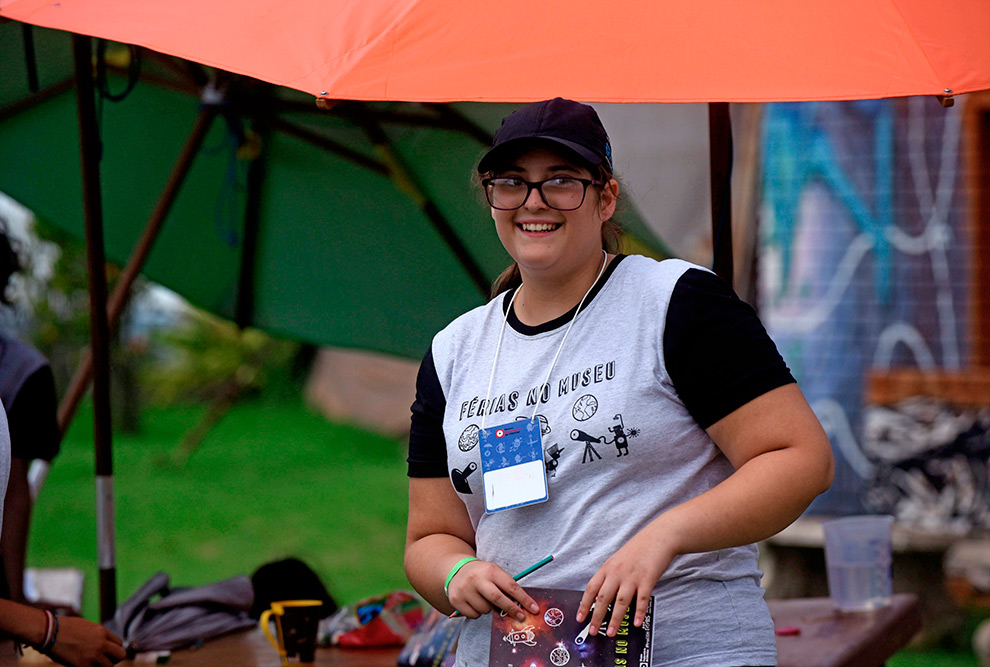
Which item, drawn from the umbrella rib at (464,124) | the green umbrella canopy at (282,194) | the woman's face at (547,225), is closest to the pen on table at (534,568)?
the woman's face at (547,225)

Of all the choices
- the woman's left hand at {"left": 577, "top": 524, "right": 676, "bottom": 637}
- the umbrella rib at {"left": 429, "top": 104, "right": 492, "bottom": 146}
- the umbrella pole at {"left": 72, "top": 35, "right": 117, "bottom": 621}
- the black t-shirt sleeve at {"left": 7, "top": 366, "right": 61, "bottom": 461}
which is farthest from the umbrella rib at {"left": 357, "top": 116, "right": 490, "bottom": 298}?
the woman's left hand at {"left": 577, "top": 524, "right": 676, "bottom": 637}

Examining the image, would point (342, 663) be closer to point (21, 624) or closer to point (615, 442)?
point (21, 624)

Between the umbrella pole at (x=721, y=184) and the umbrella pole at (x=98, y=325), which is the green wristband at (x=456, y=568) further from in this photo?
the umbrella pole at (x=98, y=325)

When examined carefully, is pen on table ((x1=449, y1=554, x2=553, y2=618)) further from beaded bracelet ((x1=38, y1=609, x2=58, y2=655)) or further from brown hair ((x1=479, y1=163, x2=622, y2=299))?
beaded bracelet ((x1=38, y1=609, x2=58, y2=655))

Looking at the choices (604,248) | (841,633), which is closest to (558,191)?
(604,248)

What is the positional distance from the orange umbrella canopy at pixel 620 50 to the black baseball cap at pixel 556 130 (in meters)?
0.11

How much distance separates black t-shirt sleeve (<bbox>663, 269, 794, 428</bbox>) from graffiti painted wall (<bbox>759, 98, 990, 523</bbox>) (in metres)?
4.53

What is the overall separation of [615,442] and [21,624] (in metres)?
1.29

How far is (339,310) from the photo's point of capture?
4.56 meters

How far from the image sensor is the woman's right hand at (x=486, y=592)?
1909mm

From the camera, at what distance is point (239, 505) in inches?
415

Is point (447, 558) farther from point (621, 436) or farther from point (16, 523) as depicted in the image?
point (16, 523)

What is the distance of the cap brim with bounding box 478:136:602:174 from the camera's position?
1988mm

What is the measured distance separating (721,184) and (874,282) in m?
3.74
